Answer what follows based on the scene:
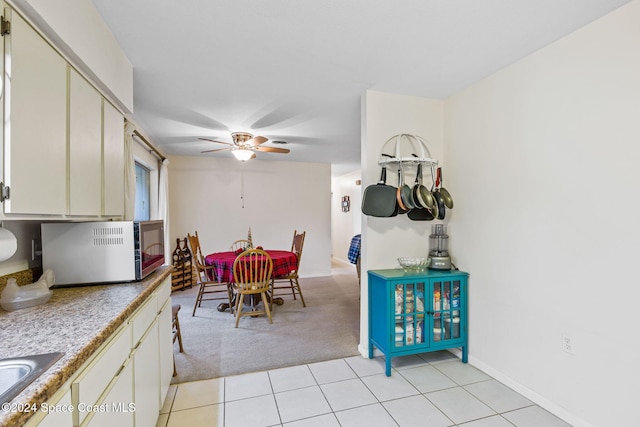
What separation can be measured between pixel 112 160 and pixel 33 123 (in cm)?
79

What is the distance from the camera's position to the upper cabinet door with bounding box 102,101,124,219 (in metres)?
1.77

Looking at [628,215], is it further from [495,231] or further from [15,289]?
[15,289]

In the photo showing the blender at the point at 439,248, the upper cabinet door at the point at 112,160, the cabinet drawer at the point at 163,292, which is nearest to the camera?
the upper cabinet door at the point at 112,160

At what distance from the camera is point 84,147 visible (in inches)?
59.5

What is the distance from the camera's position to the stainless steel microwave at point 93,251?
5.30ft

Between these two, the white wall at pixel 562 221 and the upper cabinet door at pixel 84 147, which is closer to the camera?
the upper cabinet door at pixel 84 147

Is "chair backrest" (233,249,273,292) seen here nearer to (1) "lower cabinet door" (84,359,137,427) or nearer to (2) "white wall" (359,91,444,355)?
(2) "white wall" (359,91,444,355)

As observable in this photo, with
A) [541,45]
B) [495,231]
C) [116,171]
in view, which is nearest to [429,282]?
[495,231]

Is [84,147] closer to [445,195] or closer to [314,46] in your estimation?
[314,46]

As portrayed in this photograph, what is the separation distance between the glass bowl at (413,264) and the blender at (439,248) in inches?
4.1

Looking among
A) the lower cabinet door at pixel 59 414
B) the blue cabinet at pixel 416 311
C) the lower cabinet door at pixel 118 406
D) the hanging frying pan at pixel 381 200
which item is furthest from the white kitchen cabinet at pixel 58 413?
the hanging frying pan at pixel 381 200

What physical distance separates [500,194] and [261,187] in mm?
4452

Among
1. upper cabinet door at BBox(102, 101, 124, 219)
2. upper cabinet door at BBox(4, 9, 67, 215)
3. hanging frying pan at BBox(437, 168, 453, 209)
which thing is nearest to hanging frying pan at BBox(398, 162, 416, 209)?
hanging frying pan at BBox(437, 168, 453, 209)

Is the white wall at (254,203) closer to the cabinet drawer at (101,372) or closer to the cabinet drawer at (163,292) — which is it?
the cabinet drawer at (163,292)
